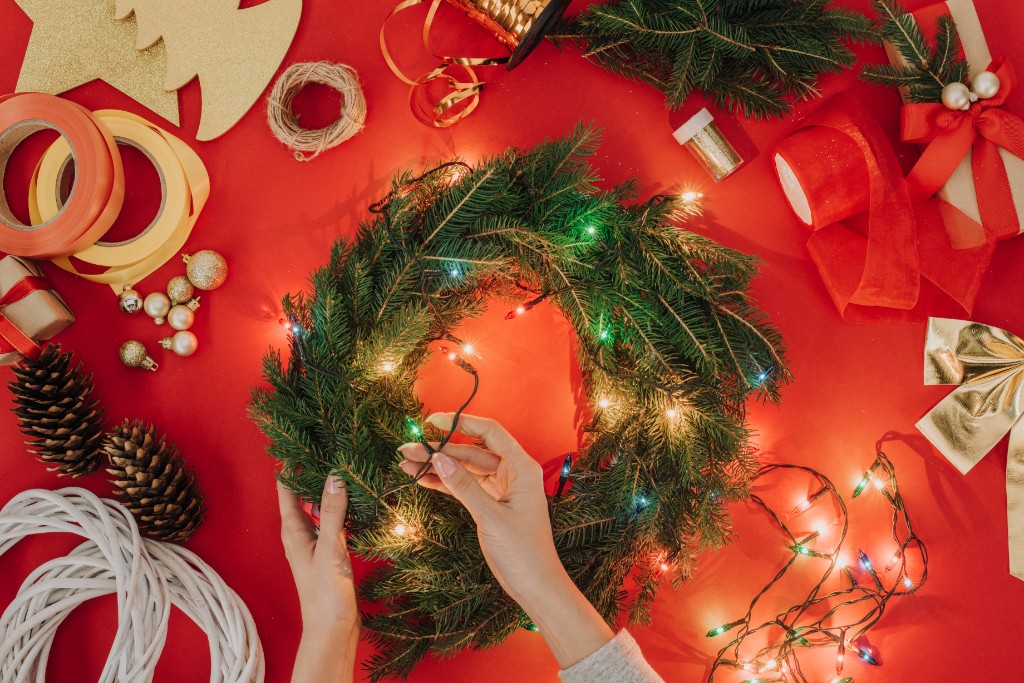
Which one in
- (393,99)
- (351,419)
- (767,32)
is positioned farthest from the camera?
(393,99)

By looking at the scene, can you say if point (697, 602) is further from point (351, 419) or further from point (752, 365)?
point (351, 419)

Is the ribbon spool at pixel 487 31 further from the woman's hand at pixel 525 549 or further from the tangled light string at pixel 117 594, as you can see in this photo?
the tangled light string at pixel 117 594

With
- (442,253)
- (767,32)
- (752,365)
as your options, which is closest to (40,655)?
(442,253)

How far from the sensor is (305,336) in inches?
45.7

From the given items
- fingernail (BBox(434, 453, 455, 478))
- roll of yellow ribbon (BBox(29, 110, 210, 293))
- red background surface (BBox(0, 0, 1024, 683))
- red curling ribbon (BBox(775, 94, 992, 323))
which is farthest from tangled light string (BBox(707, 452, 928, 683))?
roll of yellow ribbon (BBox(29, 110, 210, 293))

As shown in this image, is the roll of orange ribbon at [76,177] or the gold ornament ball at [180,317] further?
the gold ornament ball at [180,317]

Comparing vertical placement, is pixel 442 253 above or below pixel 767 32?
above

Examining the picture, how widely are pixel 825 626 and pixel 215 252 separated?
1603mm

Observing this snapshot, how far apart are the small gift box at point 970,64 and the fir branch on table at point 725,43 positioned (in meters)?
0.17

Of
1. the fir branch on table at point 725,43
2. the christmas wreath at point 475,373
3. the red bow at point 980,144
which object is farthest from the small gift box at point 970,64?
the christmas wreath at point 475,373

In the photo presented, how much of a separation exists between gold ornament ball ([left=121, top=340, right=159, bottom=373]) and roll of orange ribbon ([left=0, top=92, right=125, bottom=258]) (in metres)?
0.22

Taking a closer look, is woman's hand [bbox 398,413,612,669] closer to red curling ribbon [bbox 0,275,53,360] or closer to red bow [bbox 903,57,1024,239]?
red curling ribbon [bbox 0,275,53,360]

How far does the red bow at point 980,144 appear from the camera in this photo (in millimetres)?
1305

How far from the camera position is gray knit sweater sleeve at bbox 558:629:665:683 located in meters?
1.11
